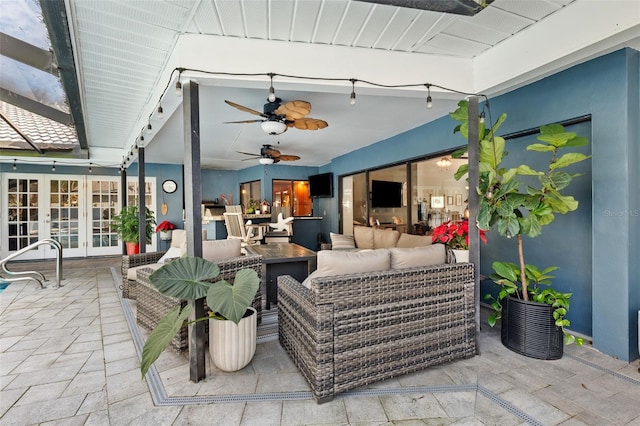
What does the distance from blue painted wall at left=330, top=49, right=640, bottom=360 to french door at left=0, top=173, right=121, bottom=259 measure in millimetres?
9153

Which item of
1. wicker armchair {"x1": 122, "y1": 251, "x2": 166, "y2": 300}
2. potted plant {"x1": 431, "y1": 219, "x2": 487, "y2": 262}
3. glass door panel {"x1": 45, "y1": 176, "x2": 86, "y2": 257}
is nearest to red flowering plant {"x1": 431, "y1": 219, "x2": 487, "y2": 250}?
potted plant {"x1": 431, "y1": 219, "x2": 487, "y2": 262}

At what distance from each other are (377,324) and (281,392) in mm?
779

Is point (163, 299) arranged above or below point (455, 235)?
below

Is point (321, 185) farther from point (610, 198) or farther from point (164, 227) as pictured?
point (610, 198)

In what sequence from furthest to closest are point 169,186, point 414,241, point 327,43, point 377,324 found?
point 169,186 → point 414,241 → point 327,43 → point 377,324

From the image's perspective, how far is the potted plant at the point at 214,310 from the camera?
6.04 ft

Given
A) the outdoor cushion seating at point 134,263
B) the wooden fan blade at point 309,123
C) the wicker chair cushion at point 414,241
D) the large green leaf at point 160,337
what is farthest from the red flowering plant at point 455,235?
the outdoor cushion seating at point 134,263

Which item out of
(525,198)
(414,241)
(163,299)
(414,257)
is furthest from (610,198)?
(163,299)

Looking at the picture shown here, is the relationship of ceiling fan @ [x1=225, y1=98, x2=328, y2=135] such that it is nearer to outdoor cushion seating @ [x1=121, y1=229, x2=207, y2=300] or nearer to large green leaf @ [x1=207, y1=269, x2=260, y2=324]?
outdoor cushion seating @ [x1=121, y1=229, x2=207, y2=300]

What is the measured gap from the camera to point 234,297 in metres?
1.95

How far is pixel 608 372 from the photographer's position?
221cm

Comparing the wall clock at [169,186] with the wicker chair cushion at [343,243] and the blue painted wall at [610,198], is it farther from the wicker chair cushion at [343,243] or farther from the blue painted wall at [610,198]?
the blue painted wall at [610,198]

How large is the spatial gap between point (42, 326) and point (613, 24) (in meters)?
5.56

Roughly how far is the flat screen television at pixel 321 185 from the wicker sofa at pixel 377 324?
5.36 m
